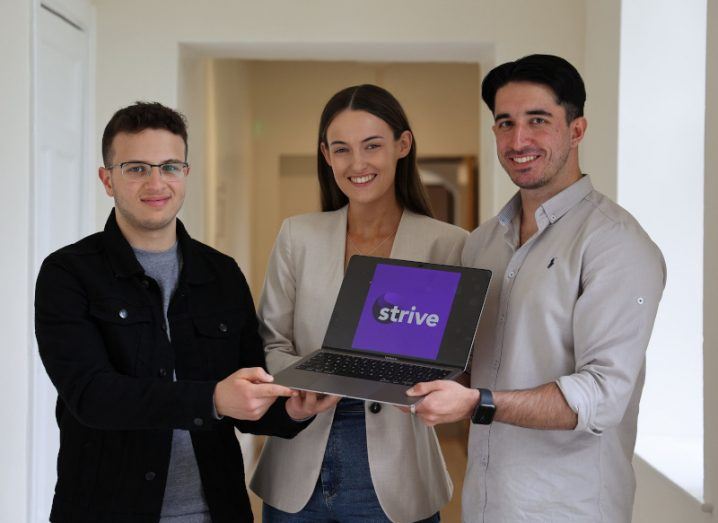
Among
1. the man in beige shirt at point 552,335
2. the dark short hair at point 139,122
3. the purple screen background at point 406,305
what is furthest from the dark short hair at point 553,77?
the dark short hair at point 139,122

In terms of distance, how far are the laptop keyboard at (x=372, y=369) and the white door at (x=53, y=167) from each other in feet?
5.26

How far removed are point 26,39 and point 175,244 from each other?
4.96 feet

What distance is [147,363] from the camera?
1.77 meters

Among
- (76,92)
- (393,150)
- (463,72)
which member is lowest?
(393,150)

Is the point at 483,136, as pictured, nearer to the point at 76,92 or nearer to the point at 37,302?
the point at 76,92

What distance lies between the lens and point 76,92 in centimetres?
361

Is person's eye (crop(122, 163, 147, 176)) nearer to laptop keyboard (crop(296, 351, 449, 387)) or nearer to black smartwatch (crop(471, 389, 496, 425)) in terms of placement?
laptop keyboard (crop(296, 351, 449, 387))

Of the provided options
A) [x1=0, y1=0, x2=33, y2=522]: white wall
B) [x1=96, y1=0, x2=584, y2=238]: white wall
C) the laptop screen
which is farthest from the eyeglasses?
[x1=96, y1=0, x2=584, y2=238]: white wall

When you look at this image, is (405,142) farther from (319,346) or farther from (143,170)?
(143,170)

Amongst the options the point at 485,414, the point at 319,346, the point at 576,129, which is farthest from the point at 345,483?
the point at 576,129

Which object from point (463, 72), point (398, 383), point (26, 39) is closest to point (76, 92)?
point (26, 39)

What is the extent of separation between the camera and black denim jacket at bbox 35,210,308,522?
1.68 m

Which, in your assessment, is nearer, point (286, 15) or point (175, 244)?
point (175, 244)

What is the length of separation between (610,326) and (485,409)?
0.27 m
